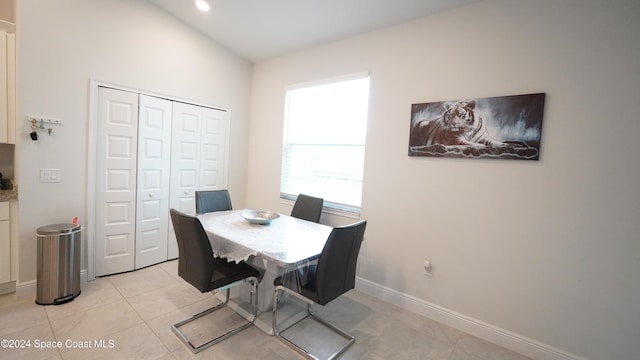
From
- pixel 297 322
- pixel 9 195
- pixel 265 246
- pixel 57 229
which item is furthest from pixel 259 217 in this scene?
pixel 9 195

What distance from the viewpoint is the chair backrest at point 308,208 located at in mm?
3081

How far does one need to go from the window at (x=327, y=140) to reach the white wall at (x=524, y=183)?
186 mm

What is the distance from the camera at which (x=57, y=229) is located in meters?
2.47

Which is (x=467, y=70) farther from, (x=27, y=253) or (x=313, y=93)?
(x=27, y=253)

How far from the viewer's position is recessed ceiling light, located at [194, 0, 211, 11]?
9.78 feet

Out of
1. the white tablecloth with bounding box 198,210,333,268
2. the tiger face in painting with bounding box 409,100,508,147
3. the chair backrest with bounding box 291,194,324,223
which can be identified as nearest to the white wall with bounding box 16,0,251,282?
the white tablecloth with bounding box 198,210,333,268

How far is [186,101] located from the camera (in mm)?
3539

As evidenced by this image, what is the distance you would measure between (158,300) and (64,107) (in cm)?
206

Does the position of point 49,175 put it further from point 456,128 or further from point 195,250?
point 456,128

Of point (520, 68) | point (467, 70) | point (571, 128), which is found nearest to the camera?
point (571, 128)

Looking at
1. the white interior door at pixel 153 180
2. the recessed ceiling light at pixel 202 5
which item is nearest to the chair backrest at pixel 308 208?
the white interior door at pixel 153 180

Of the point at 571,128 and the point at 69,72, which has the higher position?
the point at 69,72

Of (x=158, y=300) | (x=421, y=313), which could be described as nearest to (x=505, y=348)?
(x=421, y=313)

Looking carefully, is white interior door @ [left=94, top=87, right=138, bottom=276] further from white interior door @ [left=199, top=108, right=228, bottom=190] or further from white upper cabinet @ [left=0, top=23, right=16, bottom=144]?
white interior door @ [left=199, top=108, right=228, bottom=190]
